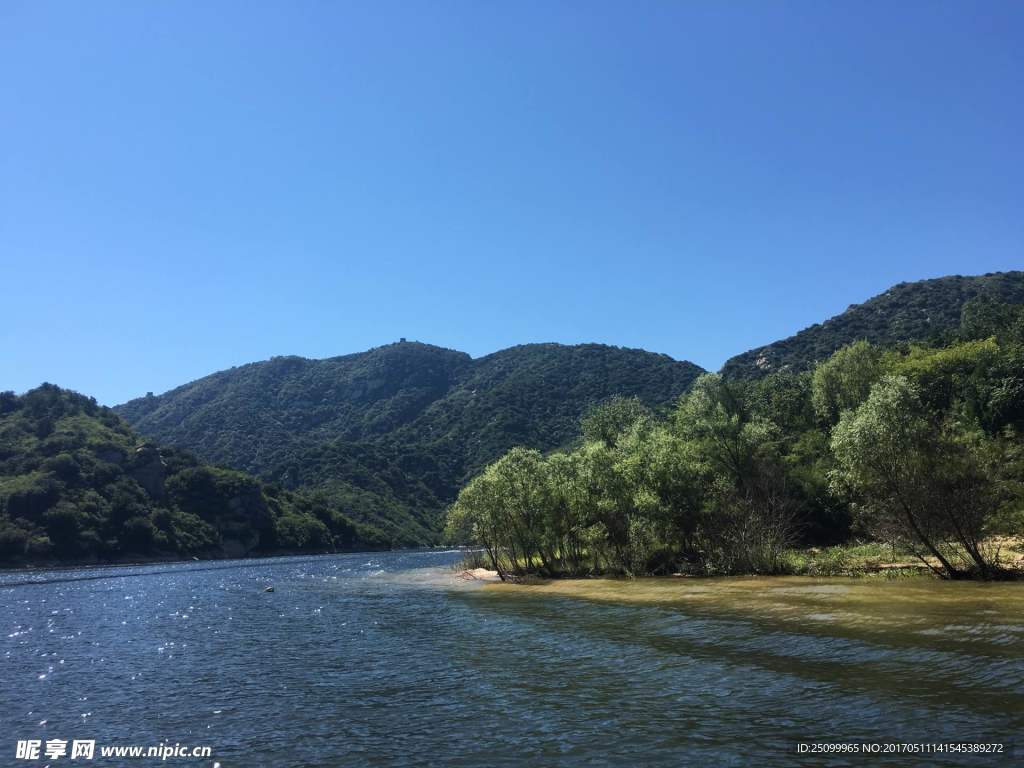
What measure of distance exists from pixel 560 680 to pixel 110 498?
165 m

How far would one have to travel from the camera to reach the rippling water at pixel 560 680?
47.3ft

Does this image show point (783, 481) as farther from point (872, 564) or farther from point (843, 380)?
point (843, 380)

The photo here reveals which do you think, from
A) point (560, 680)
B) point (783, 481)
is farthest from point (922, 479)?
point (560, 680)

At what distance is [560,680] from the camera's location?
67.8ft

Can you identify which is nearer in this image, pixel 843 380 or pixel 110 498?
pixel 843 380

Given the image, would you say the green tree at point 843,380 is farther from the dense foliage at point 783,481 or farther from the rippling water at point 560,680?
the rippling water at point 560,680

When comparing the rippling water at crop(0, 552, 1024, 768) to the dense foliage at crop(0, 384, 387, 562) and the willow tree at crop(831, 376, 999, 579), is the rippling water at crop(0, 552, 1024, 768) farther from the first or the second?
the dense foliage at crop(0, 384, 387, 562)

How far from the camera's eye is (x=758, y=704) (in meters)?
16.6

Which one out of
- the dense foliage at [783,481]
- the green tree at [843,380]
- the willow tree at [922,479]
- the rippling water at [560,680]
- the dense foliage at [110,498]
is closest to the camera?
the rippling water at [560,680]

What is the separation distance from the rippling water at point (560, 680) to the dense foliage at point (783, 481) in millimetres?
5808

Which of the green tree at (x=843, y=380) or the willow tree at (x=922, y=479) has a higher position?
the green tree at (x=843, y=380)

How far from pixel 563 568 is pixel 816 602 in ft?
120

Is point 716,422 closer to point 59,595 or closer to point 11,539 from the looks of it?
point 59,595

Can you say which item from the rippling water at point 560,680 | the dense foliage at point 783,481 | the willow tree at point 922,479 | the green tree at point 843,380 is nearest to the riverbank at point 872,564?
the dense foliage at point 783,481
